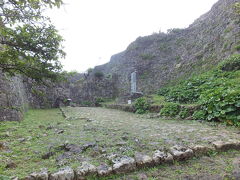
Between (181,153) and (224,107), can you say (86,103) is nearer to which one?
(224,107)

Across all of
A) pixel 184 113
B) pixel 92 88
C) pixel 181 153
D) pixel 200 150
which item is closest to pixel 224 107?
pixel 184 113

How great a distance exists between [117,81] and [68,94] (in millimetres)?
5042

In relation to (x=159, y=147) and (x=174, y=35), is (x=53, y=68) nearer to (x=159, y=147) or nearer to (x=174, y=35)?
(x=159, y=147)

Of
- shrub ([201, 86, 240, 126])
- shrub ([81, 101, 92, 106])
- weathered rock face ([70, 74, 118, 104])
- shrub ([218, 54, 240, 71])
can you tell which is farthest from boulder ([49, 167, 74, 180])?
weathered rock face ([70, 74, 118, 104])

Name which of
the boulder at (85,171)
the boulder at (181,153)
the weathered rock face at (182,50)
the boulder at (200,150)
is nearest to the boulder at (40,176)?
the boulder at (85,171)

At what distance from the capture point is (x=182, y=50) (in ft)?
36.3

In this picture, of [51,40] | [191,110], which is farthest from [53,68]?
[191,110]

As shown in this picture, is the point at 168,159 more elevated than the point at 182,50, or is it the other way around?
the point at 182,50

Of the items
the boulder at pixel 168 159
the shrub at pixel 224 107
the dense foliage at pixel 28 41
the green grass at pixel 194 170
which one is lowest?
the green grass at pixel 194 170

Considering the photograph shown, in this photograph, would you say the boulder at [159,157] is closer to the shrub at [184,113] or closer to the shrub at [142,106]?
the shrub at [184,113]

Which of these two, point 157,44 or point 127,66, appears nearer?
point 157,44

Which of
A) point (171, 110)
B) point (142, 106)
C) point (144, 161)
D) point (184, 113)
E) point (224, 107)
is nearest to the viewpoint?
point (144, 161)

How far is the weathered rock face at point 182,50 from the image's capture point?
7.92 metres

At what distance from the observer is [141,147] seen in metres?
2.18
